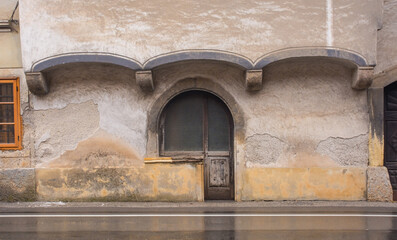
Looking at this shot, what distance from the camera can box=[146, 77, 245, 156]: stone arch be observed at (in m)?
8.05

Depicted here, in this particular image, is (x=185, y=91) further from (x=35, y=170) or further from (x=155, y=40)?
(x=35, y=170)

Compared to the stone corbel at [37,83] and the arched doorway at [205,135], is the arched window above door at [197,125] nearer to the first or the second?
the arched doorway at [205,135]

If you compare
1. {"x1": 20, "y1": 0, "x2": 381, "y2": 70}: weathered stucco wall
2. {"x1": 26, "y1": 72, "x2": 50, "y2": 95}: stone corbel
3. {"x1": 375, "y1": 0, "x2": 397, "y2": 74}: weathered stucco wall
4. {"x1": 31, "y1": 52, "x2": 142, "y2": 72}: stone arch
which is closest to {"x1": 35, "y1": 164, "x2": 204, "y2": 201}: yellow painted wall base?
{"x1": 26, "y1": 72, "x2": 50, "y2": 95}: stone corbel

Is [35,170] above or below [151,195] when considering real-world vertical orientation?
above

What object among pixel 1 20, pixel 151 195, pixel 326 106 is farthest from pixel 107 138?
pixel 326 106

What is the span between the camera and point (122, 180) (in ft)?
26.1

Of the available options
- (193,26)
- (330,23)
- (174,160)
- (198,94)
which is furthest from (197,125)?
(330,23)

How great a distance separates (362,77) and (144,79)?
4545 millimetres

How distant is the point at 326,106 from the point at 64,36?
19.1ft

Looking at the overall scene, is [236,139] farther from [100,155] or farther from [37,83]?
[37,83]

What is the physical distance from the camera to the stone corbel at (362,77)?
752 cm

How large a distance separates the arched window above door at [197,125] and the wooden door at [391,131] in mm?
3521

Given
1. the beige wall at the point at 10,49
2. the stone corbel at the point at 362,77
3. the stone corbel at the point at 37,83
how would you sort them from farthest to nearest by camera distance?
1. the beige wall at the point at 10,49
2. the stone corbel at the point at 37,83
3. the stone corbel at the point at 362,77

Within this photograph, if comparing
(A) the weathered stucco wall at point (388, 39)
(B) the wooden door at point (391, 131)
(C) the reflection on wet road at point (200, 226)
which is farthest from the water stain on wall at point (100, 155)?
(A) the weathered stucco wall at point (388, 39)
